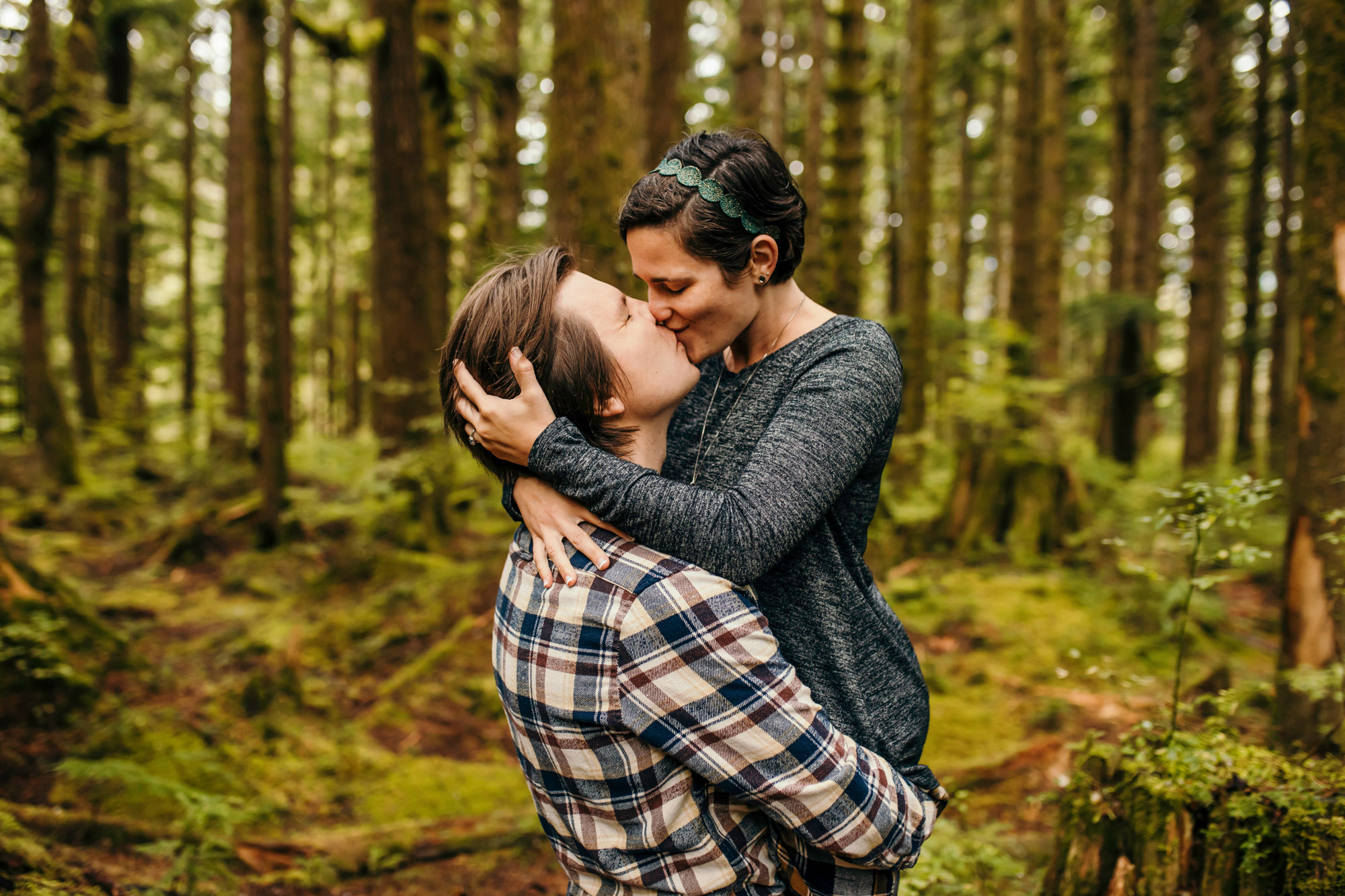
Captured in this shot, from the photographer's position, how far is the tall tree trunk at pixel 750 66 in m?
→ 9.62

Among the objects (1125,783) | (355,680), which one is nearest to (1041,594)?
(1125,783)

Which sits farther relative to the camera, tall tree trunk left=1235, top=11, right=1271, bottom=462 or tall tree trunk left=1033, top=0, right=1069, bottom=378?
tall tree trunk left=1235, top=11, right=1271, bottom=462

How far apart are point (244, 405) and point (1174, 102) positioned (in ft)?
58.7

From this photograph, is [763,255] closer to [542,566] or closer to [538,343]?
[538,343]

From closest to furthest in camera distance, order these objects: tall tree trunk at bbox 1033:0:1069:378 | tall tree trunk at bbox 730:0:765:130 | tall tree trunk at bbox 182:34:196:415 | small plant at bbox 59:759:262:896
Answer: small plant at bbox 59:759:262:896 < tall tree trunk at bbox 730:0:765:130 < tall tree trunk at bbox 1033:0:1069:378 < tall tree trunk at bbox 182:34:196:415

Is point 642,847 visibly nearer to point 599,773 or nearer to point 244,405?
point 599,773

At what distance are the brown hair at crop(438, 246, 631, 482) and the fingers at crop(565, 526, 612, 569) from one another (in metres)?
0.23

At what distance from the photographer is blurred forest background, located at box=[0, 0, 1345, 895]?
2.98 meters

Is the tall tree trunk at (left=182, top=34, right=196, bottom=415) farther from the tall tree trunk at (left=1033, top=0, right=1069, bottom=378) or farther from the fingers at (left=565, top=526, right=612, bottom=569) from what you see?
the fingers at (left=565, top=526, right=612, bottom=569)

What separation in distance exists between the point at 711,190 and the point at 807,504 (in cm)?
67

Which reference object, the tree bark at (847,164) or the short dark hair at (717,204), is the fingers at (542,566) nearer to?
the short dark hair at (717,204)

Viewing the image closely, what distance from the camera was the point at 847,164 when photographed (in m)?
9.05

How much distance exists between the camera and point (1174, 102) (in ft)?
46.8

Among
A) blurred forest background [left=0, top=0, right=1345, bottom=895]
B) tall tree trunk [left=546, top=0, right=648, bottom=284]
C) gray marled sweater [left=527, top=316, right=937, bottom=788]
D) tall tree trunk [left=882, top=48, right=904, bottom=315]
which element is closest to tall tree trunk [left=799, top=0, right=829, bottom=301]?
blurred forest background [left=0, top=0, right=1345, bottom=895]
